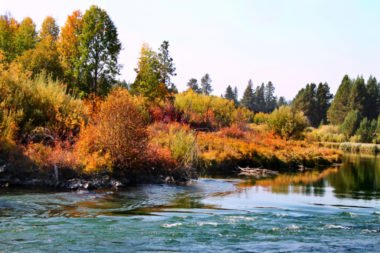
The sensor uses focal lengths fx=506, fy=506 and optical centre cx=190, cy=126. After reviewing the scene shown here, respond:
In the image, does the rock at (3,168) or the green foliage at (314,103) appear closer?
the rock at (3,168)

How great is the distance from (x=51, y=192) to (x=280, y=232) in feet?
33.8

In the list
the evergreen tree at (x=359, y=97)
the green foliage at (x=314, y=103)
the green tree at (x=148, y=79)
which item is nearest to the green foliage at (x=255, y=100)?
the green foliage at (x=314, y=103)

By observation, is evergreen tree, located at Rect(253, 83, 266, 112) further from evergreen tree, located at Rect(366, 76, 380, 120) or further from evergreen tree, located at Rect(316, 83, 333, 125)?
evergreen tree, located at Rect(366, 76, 380, 120)

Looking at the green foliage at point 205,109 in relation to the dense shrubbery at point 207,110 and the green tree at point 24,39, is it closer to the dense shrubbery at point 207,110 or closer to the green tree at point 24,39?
the dense shrubbery at point 207,110

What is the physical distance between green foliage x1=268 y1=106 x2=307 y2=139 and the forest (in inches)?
4.8

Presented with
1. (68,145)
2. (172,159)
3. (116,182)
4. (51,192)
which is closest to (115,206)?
(51,192)

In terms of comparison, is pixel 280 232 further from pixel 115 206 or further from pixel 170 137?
pixel 170 137

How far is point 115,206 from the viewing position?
60.8 feet

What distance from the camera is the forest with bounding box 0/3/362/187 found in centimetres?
2445

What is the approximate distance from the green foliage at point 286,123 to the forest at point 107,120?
0.12 meters

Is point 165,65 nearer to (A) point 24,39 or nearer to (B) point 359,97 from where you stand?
(A) point 24,39

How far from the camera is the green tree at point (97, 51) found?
4662 cm

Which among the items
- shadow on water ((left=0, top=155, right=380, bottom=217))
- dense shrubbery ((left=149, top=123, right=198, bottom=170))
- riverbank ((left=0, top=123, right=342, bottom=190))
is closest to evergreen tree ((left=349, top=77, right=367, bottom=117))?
riverbank ((left=0, top=123, right=342, bottom=190))

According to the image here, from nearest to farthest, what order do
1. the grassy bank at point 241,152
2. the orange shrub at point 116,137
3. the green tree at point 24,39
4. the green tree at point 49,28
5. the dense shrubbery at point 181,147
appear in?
the orange shrub at point 116,137 < the dense shrubbery at point 181,147 < the grassy bank at point 241,152 < the green tree at point 24,39 < the green tree at point 49,28
